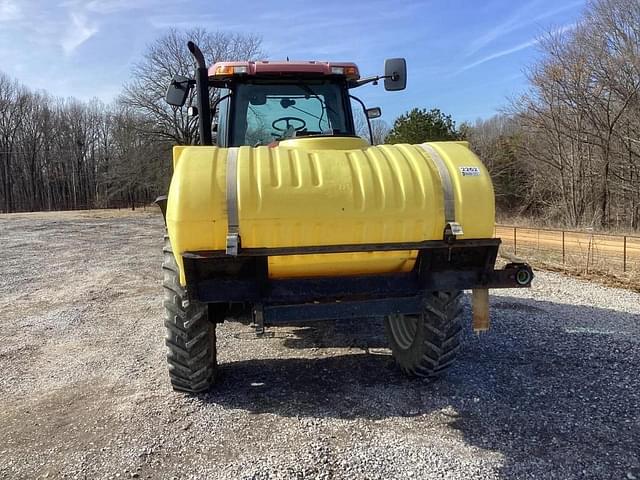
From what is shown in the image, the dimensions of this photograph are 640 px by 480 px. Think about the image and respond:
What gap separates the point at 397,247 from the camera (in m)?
2.91

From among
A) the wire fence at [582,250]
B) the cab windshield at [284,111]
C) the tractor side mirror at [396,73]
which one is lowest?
the wire fence at [582,250]

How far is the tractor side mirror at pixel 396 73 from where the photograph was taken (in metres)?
4.51

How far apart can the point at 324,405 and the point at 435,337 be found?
94cm

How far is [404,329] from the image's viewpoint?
4.11m

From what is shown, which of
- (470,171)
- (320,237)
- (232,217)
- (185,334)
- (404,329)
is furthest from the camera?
(404,329)

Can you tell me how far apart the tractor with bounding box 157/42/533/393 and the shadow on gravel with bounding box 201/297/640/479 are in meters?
0.61

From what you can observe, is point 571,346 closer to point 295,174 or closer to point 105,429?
point 295,174

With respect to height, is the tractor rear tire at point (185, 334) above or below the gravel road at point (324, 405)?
above

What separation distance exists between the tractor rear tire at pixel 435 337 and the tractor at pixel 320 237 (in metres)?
0.05

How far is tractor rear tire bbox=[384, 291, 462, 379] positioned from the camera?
11.9 feet

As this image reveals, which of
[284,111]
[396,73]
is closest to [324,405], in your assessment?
[284,111]

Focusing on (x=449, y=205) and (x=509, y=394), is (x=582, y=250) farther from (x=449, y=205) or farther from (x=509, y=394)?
(x=449, y=205)

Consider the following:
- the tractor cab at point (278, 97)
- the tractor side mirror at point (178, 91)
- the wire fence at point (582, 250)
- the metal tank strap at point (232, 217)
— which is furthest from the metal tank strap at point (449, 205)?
the wire fence at point (582, 250)

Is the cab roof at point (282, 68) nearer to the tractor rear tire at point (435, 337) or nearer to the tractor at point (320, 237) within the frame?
the tractor at point (320, 237)
